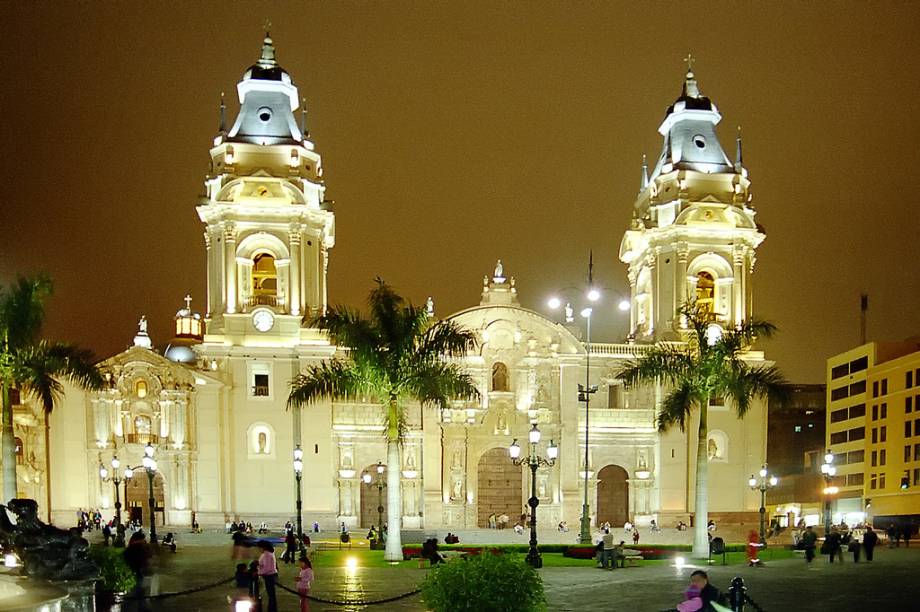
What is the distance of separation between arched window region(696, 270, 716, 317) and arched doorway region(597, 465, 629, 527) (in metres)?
10.6

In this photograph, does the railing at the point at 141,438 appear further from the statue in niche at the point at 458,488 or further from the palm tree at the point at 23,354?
the palm tree at the point at 23,354

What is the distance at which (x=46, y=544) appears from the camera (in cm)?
1653

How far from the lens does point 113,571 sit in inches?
771

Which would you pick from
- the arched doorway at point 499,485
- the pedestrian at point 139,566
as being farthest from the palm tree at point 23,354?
the arched doorway at point 499,485

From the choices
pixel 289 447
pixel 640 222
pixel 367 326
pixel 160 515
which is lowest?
pixel 160 515

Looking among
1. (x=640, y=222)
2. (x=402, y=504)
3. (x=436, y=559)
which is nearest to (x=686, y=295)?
(x=640, y=222)

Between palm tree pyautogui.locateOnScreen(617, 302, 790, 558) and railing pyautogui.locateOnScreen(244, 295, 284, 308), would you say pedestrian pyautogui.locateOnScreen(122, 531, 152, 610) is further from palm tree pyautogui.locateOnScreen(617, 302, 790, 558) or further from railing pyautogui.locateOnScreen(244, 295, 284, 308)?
railing pyautogui.locateOnScreen(244, 295, 284, 308)

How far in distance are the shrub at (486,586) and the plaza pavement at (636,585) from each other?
6303 millimetres

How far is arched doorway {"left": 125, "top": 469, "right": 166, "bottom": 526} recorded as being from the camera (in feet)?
173

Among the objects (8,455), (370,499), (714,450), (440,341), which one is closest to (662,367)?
Answer: (440,341)

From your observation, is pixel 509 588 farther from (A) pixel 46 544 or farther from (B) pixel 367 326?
(B) pixel 367 326

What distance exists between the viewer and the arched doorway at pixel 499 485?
55750 mm

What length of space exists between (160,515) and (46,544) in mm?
37934

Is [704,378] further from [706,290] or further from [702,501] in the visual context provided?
[706,290]
